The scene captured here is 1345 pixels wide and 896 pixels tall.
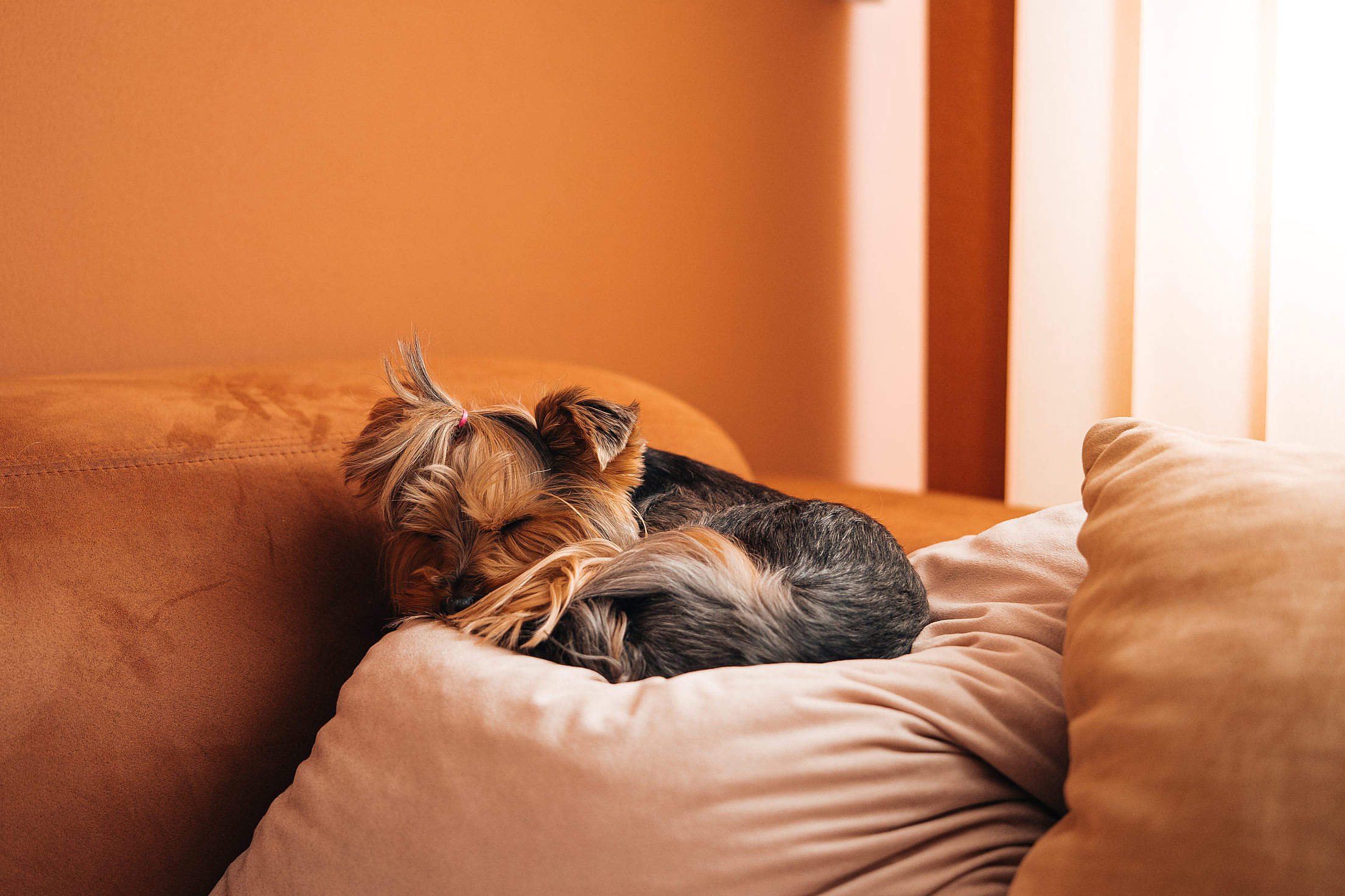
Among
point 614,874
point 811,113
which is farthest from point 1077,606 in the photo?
point 811,113

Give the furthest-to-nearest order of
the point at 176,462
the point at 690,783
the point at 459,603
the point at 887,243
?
the point at 887,243 → the point at 176,462 → the point at 459,603 → the point at 690,783

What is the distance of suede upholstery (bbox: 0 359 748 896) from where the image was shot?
40.6 inches

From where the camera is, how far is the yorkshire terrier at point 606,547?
0.97m

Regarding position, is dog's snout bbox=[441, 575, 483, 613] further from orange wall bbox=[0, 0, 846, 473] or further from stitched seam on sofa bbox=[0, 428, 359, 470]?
orange wall bbox=[0, 0, 846, 473]

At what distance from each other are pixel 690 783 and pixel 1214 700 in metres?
0.41

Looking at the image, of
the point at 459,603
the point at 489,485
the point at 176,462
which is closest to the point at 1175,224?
the point at 489,485

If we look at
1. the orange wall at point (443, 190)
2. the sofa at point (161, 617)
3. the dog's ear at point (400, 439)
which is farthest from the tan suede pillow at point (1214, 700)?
the orange wall at point (443, 190)

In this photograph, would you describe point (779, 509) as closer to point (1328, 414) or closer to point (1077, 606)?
point (1077, 606)

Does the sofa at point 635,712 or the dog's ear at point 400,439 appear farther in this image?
the dog's ear at point 400,439

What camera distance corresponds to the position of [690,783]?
0.77 meters

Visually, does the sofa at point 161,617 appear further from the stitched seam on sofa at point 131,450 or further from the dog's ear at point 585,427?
the dog's ear at point 585,427

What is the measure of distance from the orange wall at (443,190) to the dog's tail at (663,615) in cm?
126

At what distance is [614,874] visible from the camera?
76 cm

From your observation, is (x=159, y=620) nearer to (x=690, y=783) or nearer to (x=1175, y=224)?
(x=690, y=783)
